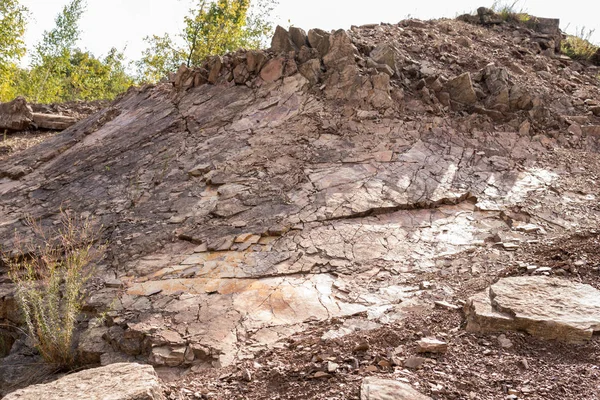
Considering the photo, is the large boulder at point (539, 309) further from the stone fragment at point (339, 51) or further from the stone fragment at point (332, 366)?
the stone fragment at point (339, 51)

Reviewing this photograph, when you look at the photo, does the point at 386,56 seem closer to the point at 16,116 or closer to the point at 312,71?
the point at 312,71

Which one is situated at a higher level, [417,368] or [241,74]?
[241,74]

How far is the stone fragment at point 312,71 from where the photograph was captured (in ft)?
19.8

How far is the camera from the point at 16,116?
29.2 ft

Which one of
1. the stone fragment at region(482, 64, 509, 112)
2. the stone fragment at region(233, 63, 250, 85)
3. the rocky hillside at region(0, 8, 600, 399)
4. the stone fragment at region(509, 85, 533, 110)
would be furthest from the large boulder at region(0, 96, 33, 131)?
the stone fragment at region(509, 85, 533, 110)

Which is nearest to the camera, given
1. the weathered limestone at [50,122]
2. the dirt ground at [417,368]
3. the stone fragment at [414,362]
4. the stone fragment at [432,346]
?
the dirt ground at [417,368]

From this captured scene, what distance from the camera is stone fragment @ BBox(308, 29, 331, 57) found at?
6.24 metres

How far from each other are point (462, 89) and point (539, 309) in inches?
144

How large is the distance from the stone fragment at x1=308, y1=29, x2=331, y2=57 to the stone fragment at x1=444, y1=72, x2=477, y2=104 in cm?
148

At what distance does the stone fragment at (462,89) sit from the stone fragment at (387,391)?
4.36 meters

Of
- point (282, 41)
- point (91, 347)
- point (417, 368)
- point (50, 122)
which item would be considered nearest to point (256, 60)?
point (282, 41)

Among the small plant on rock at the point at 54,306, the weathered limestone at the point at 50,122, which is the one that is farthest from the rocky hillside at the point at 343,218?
the weathered limestone at the point at 50,122

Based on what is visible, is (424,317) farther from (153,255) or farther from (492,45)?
(492,45)

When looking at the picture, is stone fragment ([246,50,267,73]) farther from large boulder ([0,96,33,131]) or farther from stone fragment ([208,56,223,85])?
large boulder ([0,96,33,131])
